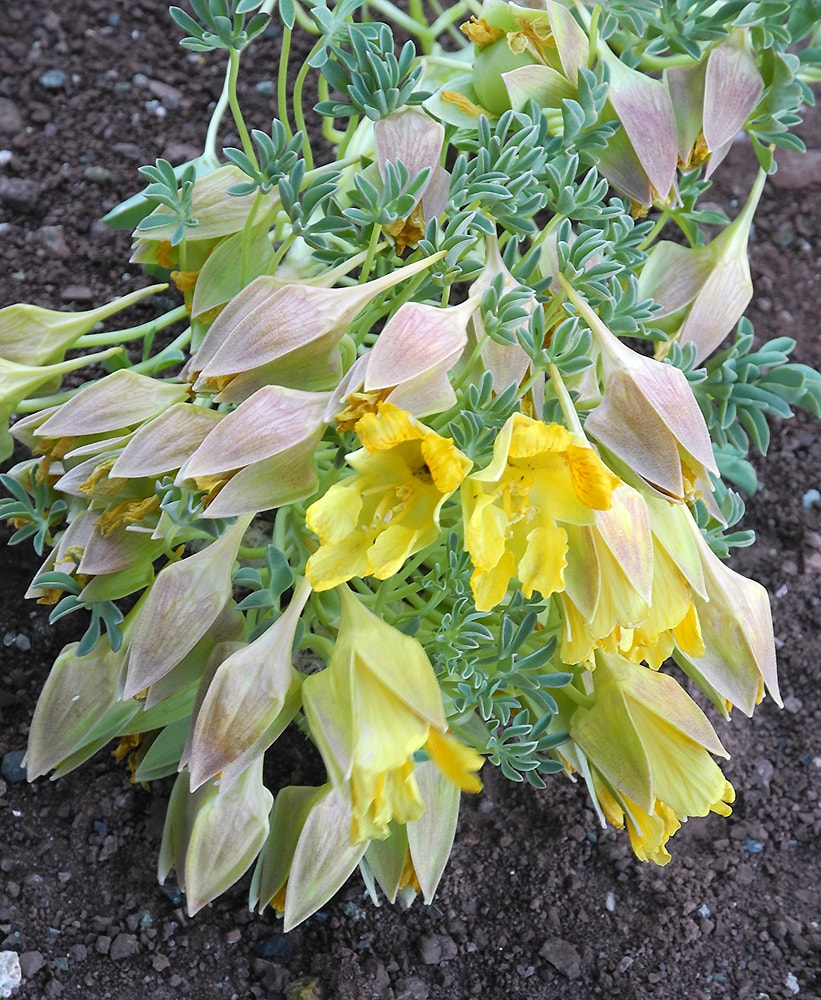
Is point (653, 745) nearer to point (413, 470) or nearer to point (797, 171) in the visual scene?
point (413, 470)

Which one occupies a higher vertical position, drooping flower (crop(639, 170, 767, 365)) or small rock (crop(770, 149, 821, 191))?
drooping flower (crop(639, 170, 767, 365))

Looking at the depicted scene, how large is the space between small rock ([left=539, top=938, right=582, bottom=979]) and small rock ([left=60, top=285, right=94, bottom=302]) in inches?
47.4

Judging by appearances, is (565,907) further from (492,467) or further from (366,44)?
(366,44)

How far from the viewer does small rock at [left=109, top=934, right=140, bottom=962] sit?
135cm

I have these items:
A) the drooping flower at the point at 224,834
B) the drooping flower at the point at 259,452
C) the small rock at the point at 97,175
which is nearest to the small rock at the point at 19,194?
the small rock at the point at 97,175

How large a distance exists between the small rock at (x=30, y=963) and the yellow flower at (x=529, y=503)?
78cm

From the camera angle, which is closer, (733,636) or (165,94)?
(733,636)

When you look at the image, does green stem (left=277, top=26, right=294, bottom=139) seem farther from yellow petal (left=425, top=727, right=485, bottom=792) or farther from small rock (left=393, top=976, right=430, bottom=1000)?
small rock (left=393, top=976, right=430, bottom=1000)

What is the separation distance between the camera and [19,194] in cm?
184

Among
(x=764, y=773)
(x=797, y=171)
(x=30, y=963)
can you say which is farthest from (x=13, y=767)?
(x=797, y=171)

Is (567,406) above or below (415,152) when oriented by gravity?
below

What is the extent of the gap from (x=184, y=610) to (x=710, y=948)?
2.84 feet

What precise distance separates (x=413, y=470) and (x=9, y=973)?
798 millimetres

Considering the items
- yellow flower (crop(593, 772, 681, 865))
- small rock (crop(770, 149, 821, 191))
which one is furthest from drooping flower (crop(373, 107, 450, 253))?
small rock (crop(770, 149, 821, 191))
